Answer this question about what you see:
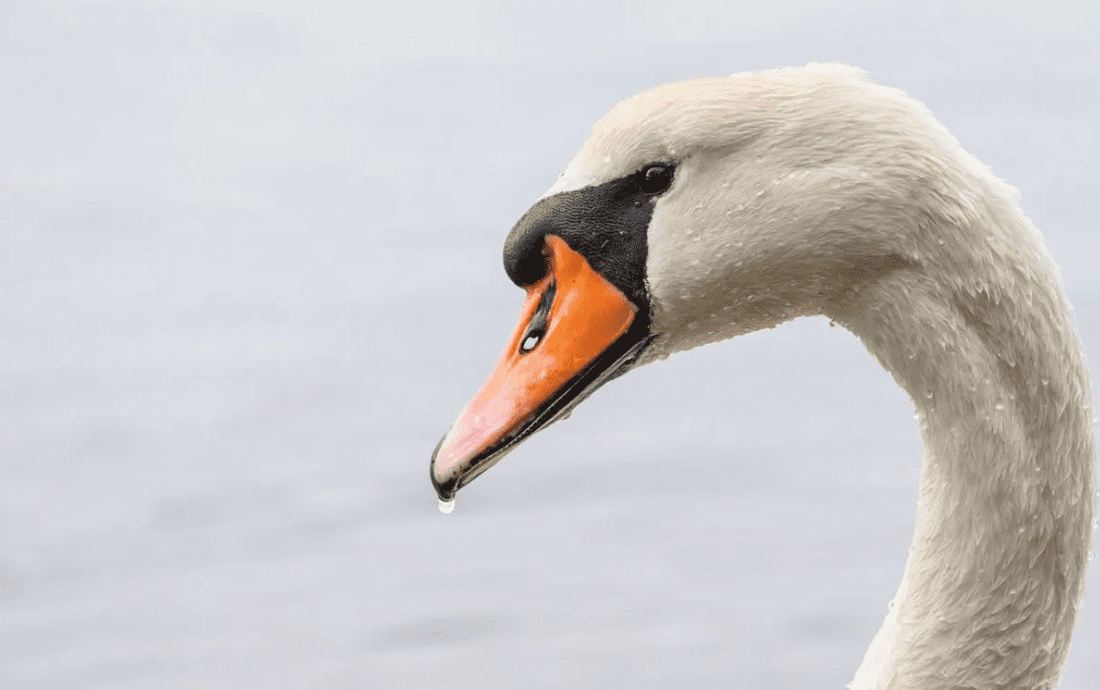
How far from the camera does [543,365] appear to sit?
3.38m

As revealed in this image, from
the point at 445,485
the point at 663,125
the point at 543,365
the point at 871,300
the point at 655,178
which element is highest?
the point at 663,125

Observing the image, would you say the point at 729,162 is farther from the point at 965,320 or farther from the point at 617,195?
the point at 965,320

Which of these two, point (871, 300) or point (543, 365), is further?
point (543, 365)

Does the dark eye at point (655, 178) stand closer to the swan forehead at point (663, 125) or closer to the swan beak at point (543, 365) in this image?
the swan forehead at point (663, 125)

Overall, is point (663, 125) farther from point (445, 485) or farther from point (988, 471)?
point (988, 471)

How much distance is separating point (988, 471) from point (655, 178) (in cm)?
81

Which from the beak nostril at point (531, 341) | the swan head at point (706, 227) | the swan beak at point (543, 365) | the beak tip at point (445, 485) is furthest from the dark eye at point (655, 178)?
the beak tip at point (445, 485)

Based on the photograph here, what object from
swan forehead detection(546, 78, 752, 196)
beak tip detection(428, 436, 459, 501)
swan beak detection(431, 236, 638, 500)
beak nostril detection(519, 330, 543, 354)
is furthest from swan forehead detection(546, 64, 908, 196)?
beak tip detection(428, 436, 459, 501)

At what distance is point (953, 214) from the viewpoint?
3119mm

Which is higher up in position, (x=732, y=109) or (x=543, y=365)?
(x=732, y=109)

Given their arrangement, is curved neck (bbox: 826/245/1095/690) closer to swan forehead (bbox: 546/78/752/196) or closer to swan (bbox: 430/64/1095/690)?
swan (bbox: 430/64/1095/690)

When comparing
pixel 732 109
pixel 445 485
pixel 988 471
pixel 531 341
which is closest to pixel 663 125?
pixel 732 109

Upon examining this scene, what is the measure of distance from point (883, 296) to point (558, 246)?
0.61 m

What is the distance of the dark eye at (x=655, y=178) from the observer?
3.33 m
